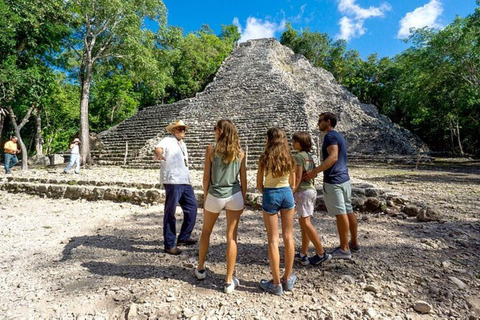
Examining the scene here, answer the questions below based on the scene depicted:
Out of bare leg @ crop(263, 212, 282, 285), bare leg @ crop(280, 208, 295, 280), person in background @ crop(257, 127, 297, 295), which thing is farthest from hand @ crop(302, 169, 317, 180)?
bare leg @ crop(263, 212, 282, 285)

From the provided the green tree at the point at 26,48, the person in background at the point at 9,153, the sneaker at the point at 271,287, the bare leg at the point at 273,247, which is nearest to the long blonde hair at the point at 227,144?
the bare leg at the point at 273,247

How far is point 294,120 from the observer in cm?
1401

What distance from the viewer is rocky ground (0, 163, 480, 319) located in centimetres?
196

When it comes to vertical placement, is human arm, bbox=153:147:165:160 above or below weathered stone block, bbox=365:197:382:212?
above

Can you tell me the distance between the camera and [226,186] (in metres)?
2.22

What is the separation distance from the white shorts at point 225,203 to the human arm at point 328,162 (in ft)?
2.51

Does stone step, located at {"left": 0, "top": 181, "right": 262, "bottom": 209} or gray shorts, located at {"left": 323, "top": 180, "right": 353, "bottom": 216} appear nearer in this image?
gray shorts, located at {"left": 323, "top": 180, "right": 353, "bottom": 216}

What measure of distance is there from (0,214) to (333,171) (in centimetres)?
581

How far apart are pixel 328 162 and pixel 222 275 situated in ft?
4.96

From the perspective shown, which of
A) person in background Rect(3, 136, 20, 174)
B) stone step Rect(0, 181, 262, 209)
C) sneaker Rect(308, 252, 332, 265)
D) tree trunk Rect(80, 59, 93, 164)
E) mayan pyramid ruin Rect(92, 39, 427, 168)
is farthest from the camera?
mayan pyramid ruin Rect(92, 39, 427, 168)

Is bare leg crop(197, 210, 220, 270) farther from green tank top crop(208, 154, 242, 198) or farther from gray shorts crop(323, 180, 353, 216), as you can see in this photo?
gray shorts crop(323, 180, 353, 216)

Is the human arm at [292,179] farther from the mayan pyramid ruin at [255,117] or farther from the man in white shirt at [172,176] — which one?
the mayan pyramid ruin at [255,117]

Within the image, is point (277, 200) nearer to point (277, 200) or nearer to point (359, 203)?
point (277, 200)

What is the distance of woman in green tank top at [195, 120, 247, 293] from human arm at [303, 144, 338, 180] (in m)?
0.73
